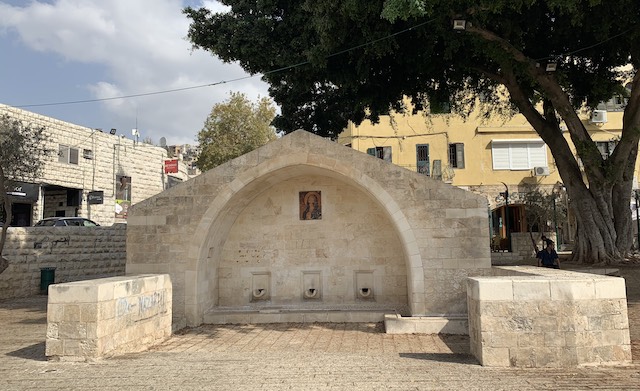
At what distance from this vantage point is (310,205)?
11984 mm

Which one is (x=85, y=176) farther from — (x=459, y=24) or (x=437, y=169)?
(x=459, y=24)

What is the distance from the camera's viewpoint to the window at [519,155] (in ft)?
83.3

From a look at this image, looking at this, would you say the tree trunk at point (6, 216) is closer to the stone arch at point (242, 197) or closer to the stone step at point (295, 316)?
the stone arch at point (242, 197)

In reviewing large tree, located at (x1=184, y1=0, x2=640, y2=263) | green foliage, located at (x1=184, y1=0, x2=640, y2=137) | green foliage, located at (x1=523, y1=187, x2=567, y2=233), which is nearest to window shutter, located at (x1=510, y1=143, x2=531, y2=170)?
green foliage, located at (x1=523, y1=187, x2=567, y2=233)

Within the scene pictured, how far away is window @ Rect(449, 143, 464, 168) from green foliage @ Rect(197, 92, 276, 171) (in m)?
10.3

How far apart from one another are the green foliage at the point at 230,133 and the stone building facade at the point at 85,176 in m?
3.83

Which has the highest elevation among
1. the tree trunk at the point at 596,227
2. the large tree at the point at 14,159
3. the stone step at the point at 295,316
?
the large tree at the point at 14,159

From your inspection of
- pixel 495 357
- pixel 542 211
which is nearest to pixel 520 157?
pixel 542 211

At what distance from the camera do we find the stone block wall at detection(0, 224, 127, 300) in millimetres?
14703

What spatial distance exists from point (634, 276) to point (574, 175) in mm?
3470

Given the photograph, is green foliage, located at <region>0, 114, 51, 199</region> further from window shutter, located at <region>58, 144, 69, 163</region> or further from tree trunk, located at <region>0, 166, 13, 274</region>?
window shutter, located at <region>58, 144, 69, 163</region>

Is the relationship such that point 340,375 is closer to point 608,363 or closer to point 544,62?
point 608,363

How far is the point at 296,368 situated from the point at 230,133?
68.5 ft

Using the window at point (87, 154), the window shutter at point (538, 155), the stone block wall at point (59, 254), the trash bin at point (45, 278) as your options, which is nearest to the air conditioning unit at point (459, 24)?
the stone block wall at point (59, 254)
